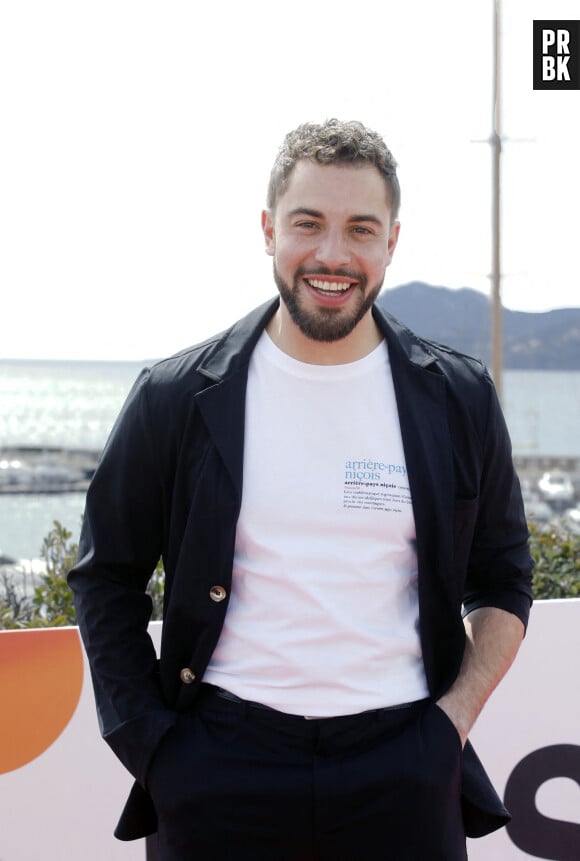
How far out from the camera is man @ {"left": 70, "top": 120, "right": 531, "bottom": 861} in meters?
2.09

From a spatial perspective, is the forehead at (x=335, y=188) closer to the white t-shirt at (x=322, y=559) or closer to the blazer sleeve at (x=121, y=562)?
the white t-shirt at (x=322, y=559)

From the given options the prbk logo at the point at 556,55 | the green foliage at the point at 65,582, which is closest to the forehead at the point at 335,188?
the green foliage at the point at 65,582

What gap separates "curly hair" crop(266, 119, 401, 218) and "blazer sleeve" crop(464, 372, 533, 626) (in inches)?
21.7

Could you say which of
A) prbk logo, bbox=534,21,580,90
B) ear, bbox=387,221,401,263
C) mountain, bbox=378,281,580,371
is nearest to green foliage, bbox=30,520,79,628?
ear, bbox=387,221,401,263

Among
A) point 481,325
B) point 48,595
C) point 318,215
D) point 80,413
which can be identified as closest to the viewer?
point 318,215

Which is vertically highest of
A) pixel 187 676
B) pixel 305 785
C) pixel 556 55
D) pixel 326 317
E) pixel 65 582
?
pixel 556 55

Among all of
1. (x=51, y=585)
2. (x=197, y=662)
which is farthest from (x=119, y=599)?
(x=51, y=585)

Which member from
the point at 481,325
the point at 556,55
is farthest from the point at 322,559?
the point at 481,325

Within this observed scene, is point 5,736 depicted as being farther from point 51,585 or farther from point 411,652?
point 411,652

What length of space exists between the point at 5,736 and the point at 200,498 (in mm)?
1519

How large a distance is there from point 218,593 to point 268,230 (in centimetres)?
81

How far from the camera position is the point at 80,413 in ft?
411

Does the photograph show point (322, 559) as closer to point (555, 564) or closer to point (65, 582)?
point (65, 582)

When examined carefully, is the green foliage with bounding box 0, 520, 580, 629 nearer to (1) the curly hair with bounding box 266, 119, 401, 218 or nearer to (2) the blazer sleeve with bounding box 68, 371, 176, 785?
(2) the blazer sleeve with bounding box 68, 371, 176, 785
